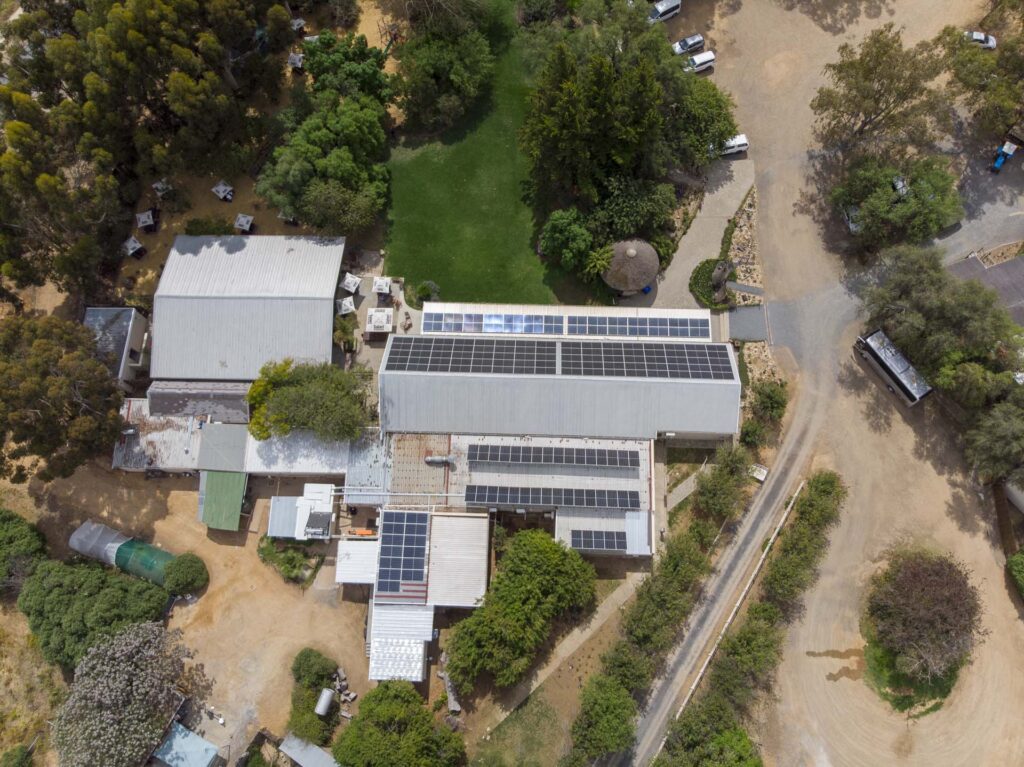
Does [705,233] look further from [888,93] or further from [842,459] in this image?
[842,459]

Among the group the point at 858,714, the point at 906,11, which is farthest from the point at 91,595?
the point at 906,11

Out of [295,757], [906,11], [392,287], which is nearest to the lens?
[295,757]

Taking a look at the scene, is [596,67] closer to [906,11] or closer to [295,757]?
[906,11]

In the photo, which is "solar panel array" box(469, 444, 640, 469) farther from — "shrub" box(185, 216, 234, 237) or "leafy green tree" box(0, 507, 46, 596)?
"leafy green tree" box(0, 507, 46, 596)

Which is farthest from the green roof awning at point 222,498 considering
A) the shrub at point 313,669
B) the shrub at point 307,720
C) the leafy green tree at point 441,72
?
the leafy green tree at point 441,72

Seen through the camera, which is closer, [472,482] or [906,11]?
[472,482]

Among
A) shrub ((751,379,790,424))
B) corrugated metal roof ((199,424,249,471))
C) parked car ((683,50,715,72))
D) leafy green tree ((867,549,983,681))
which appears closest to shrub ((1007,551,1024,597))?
leafy green tree ((867,549,983,681))
